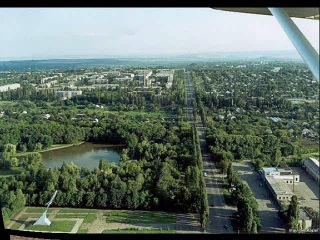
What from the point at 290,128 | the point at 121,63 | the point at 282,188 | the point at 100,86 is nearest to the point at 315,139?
the point at 290,128

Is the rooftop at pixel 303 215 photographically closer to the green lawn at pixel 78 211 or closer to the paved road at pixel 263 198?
the paved road at pixel 263 198

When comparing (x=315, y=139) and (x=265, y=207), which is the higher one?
(x=315, y=139)

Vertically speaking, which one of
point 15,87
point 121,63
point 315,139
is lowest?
point 315,139

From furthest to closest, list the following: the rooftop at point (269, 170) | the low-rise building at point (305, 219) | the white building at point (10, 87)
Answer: the white building at point (10, 87) < the rooftop at point (269, 170) < the low-rise building at point (305, 219)

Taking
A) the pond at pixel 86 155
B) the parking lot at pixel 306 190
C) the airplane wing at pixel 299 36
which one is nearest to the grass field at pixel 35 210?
the pond at pixel 86 155

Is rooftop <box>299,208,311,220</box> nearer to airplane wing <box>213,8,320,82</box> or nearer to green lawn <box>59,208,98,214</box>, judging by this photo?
green lawn <box>59,208,98,214</box>

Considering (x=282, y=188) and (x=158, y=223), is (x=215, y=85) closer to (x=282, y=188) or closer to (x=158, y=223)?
(x=282, y=188)
